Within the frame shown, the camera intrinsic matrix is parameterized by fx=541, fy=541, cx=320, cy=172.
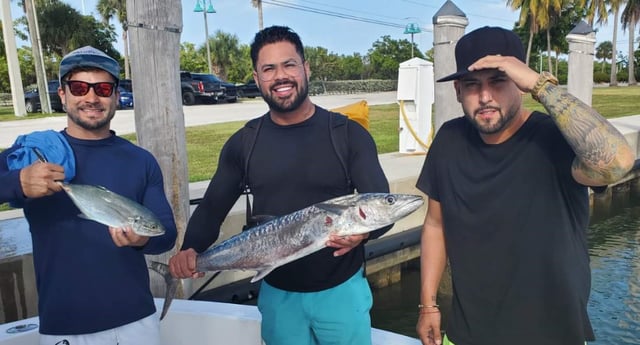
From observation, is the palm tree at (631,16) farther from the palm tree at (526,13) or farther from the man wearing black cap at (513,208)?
the man wearing black cap at (513,208)

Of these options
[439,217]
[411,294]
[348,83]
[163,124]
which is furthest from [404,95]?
[348,83]

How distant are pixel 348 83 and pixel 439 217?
47.2 m

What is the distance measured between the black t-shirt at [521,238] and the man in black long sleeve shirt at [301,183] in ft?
1.60

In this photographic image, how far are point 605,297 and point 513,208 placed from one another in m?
5.86

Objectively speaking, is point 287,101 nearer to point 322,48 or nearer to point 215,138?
point 215,138

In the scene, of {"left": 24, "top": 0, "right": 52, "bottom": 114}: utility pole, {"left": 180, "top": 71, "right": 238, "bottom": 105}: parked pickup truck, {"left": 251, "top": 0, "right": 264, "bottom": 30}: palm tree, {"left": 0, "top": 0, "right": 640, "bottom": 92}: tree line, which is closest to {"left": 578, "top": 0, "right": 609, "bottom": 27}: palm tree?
{"left": 0, "top": 0, "right": 640, "bottom": 92}: tree line

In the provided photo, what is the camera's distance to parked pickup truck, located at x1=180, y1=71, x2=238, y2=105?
90.0ft

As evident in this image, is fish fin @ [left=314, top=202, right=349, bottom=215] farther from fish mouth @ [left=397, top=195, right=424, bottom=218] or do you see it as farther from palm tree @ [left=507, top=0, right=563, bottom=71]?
palm tree @ [left=507, top=0, right=563, bottom=71]

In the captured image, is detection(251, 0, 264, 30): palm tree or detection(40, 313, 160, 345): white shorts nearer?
detection(40, 313, 160, 345): white shorts

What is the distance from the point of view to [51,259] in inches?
92.1

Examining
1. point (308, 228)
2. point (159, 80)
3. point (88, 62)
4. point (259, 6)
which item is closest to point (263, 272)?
point (308, 228)

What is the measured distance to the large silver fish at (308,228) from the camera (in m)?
2.31

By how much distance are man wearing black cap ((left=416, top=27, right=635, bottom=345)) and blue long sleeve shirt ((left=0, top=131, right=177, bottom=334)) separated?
4.46ft

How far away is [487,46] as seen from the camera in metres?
2.15
